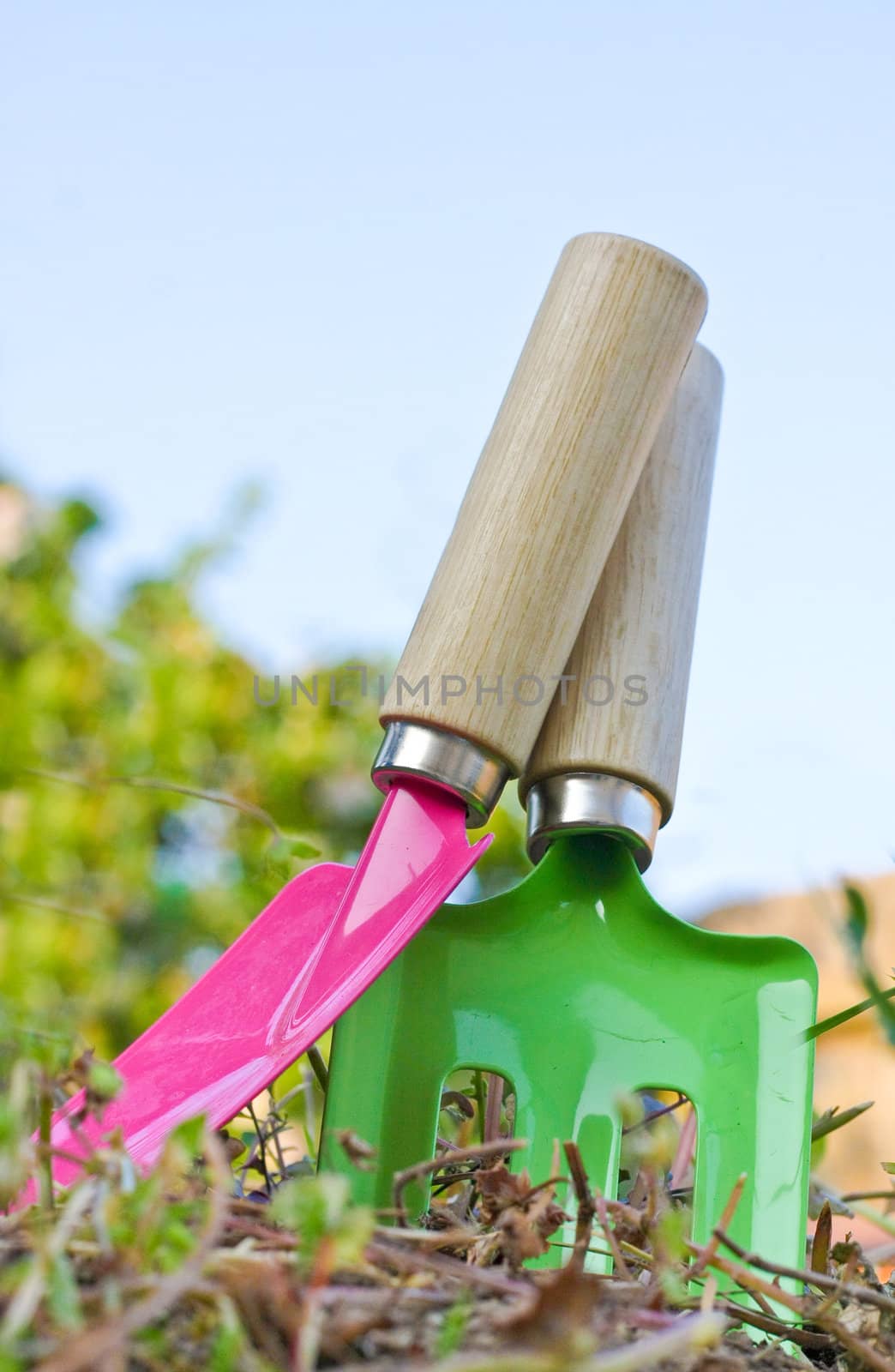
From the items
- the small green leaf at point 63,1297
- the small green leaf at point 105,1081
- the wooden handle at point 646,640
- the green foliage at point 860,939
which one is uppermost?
the wooden handle at point 646,640

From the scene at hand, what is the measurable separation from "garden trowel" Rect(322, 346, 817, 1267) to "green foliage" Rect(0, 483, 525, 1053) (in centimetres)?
72

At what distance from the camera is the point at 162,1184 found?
0.26 m

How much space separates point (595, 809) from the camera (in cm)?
56

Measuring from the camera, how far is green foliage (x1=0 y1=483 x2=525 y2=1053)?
4.50 feet

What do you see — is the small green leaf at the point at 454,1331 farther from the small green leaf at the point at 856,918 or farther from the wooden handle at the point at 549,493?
the wooden handle at the point at 549,493

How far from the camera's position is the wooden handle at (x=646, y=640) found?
566mm

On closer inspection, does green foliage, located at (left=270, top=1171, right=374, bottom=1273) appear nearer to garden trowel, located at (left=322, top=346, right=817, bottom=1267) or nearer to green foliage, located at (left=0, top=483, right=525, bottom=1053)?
garden trowel, located at (left=322, top=346, right=817, bottom=1267)

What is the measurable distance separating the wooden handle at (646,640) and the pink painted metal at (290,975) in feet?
0.21

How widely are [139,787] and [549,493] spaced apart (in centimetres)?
90

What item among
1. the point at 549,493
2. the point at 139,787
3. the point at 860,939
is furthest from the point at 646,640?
the point at 139,787

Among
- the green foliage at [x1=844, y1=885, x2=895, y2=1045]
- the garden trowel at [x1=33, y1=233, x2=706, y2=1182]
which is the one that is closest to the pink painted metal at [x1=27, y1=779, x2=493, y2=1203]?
the garden trowel at [x1=33, y1=233, x2=706, y2=1182]

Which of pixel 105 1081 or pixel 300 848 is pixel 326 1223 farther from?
pixel 300 848

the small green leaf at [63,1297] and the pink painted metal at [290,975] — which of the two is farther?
the pink painted metal at [290,975]

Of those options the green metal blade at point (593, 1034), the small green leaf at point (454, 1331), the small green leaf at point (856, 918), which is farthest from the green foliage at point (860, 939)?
the green metal blade at point (593, 1034)
